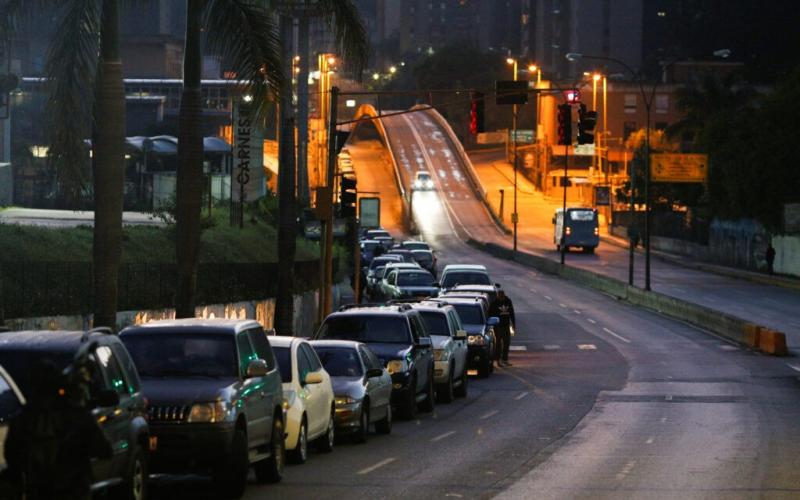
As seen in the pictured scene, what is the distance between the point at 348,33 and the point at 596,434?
27.6ft

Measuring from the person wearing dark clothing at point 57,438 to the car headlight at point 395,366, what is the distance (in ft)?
51.1

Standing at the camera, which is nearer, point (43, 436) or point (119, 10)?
point (43, 436)

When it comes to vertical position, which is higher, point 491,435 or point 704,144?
point 704,144

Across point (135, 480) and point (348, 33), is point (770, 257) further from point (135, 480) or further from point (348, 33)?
point (135, 480)

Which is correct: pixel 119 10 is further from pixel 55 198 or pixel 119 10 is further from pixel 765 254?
pixel 765 254

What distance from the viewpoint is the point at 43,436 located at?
36.7ft

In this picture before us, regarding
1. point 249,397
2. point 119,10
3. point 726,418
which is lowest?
point 726,418

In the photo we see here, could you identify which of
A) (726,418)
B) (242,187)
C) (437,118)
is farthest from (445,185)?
(726,418)

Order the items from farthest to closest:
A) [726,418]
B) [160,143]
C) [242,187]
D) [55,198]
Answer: [160,143] → [55,198] → [242,187] → [726,418]

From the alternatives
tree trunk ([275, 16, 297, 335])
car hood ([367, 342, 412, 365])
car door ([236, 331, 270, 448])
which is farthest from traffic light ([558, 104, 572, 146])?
car door ([236, 331, 270, 448])

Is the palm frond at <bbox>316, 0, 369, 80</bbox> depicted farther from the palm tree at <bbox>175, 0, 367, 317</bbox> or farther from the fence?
the fence

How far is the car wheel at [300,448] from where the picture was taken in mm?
20078

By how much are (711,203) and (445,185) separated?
5819 centimetres

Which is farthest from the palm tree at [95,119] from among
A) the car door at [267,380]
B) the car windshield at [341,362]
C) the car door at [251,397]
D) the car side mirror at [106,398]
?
the car side mirror at [106,398]
